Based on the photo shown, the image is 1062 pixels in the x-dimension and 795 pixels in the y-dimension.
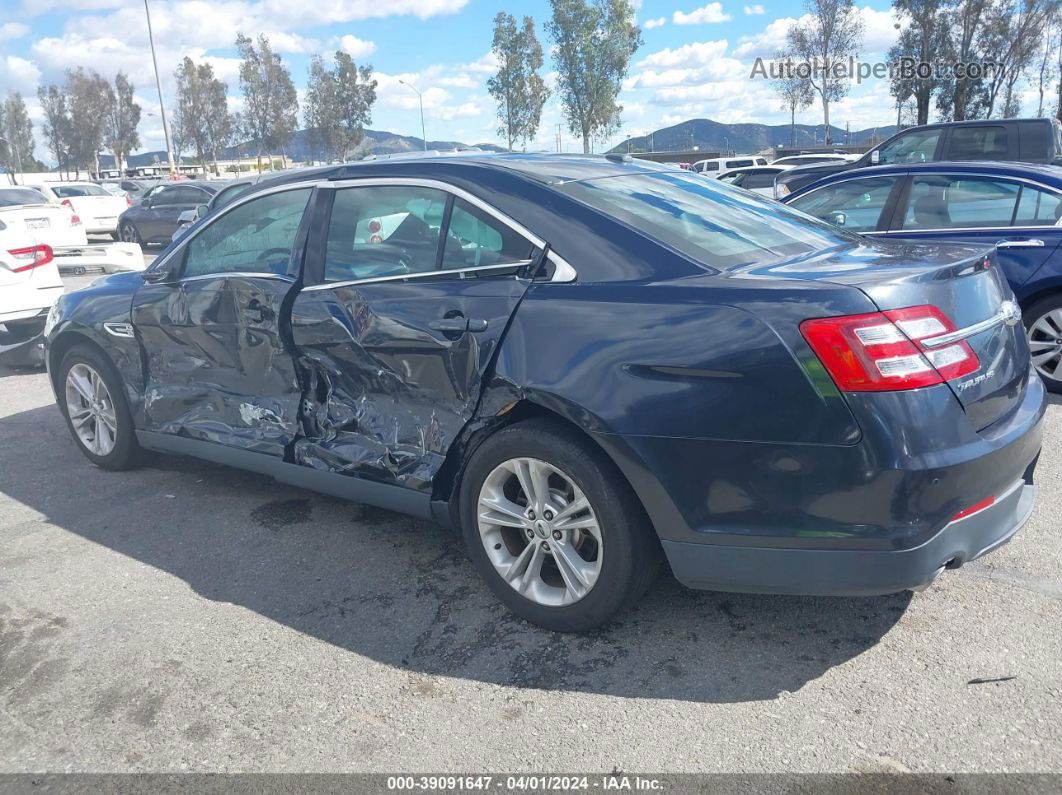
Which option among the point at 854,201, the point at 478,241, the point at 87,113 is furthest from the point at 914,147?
the point at 87,113

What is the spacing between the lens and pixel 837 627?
3277mm

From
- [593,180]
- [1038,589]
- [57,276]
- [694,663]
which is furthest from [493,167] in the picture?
[57,276]

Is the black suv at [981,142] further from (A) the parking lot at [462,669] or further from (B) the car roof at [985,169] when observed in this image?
(A) the parking lot at [462,669]

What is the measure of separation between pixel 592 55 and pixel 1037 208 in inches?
2137

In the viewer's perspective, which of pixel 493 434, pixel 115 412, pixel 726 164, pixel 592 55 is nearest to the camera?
pixel 493 434

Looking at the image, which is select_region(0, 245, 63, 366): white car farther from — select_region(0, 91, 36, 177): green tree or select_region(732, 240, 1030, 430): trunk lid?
select_region(0, 91, 36, 177): green tree

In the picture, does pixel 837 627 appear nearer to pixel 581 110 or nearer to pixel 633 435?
pixel 633 435

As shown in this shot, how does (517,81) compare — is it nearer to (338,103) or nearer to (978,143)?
(338,103)

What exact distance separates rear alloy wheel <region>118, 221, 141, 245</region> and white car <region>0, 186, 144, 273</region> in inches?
184

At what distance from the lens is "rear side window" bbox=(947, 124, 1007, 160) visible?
11.0m

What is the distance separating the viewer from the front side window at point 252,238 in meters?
4.15

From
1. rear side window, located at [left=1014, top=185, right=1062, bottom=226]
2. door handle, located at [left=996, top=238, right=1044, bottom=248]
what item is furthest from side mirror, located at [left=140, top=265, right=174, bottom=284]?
rear side window, located at [left=1014, top=185, right=1062, bottom=226]

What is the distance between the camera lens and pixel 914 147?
11.7 metres

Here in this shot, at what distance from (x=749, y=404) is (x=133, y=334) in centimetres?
353
